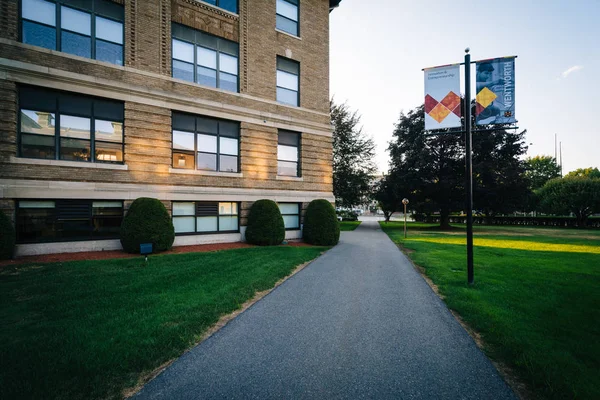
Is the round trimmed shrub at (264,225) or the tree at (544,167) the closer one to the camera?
the round trimmed shrub at (264,225)

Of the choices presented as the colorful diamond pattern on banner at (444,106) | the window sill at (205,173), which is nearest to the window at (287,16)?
the window sill at (205,173)

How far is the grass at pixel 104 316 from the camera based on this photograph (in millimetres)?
2949

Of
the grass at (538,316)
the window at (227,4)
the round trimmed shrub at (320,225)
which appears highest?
the window at (227,4)

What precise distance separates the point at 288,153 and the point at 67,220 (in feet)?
37.0

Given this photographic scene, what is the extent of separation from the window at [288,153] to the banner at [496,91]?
1084 cm

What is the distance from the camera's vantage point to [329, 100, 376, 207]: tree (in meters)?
33.8

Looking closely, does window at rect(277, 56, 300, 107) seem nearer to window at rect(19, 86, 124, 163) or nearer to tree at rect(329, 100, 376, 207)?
window at rect(19, 86, 124, 163)

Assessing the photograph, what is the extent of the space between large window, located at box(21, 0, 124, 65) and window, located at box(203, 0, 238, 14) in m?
4.72

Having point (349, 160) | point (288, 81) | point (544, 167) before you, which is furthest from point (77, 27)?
point (544, 167)

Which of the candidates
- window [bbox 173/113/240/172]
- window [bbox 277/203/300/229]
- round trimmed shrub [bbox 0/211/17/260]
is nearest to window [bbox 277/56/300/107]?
window [bbox 173/113/240/172]

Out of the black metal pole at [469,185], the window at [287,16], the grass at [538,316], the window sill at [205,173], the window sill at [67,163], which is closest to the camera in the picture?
the grass at [538,316]

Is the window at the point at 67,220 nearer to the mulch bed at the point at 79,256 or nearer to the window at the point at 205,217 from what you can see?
the mulch bed at the point at 79,256

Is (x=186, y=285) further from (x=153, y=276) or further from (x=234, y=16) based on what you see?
(x=234, y=16)

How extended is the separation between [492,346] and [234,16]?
705 inches
